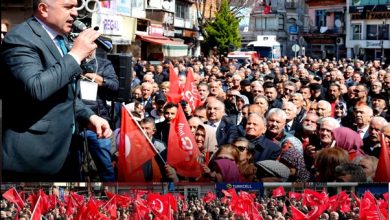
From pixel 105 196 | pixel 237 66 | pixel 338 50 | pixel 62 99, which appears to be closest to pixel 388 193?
pixel 338 50

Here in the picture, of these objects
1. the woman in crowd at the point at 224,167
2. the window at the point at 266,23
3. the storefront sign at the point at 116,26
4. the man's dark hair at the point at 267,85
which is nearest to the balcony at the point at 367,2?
the window at the point at 266,23

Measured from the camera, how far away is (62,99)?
2.15m

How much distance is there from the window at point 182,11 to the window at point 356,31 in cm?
52

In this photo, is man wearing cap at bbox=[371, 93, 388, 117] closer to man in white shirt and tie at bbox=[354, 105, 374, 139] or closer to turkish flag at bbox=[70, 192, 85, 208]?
man in white shirt and tie at bbox=[354, 105, 374, 139]

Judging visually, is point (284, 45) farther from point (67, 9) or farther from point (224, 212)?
point (67, 9)

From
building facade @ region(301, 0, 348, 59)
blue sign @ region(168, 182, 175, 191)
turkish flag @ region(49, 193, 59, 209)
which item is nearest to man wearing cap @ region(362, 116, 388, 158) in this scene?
building facade @ region(301, 0, 348, 59)

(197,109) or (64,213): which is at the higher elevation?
(197,109)

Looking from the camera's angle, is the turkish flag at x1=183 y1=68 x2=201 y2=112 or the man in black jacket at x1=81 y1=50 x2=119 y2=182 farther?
the turkish flag at x1=183 y1=68 x2=201 y2=112

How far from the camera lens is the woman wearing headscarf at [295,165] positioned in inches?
101

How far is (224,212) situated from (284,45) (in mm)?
560

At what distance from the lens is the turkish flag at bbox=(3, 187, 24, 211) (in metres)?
2.30

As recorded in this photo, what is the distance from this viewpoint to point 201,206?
2494 millimetres

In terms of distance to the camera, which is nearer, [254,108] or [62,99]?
[62,99]

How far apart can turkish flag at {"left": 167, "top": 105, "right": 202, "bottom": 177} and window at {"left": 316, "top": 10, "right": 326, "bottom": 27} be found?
0.54 m
